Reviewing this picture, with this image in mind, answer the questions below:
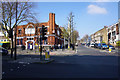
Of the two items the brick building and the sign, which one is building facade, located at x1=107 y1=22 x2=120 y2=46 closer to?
the brick building

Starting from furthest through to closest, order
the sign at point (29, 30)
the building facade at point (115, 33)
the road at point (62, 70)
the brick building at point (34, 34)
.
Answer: the building facade at point (115, 33) < the sign at point (29, 30) < the brick building at point (34, 34) < the road at point (62, 70)

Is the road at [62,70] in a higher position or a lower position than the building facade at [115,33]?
lower

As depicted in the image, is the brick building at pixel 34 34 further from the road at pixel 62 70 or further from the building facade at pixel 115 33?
the building facade at pixel 115 33

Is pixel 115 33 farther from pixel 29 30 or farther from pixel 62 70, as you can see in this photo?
pixel 62 70

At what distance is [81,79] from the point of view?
6.12 metres

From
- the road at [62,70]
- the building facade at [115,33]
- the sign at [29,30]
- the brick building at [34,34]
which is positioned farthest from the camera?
the building facade at [115,33]

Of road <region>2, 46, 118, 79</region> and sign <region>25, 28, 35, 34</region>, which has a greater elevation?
sign <region>25, 28, 35, 34</region>

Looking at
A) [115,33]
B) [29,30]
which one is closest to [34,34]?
[29,30]

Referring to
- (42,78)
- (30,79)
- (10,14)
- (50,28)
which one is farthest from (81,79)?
(50,28)


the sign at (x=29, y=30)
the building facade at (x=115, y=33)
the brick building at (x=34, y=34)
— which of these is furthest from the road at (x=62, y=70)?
the building facade at (x=115, y=33)

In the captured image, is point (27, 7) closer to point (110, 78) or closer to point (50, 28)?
point (50, 28)

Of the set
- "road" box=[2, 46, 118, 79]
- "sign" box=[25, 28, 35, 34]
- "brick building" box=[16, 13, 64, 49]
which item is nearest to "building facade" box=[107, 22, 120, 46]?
"brick building" box=[16, 13, 64, 49]

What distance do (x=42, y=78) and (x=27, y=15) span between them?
22.4 m

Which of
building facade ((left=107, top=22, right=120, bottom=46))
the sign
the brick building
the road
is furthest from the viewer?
building facade ((left=107, top=22, right=120, bottom=46))
